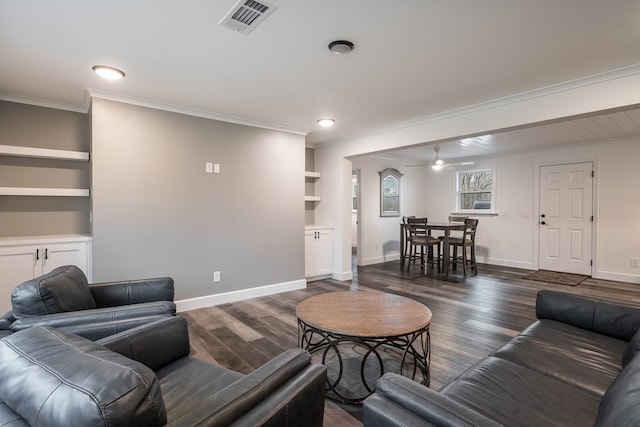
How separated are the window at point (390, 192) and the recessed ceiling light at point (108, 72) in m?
5.35

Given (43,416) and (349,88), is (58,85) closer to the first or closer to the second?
Result: (349,88)

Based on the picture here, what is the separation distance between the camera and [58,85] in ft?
9.93

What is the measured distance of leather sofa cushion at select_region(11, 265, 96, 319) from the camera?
1665 mm

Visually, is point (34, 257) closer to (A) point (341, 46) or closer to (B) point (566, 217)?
(A) point (341, 46)

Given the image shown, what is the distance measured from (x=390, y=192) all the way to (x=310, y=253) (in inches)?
120

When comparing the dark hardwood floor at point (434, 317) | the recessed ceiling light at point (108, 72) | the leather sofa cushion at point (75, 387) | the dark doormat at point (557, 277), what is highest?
the recessed ceiling light at point (108, 72)

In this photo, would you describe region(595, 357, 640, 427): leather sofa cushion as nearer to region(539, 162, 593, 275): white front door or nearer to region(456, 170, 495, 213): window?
region(539, 162, 593, 275): white front door

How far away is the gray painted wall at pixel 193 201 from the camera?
3299 millimetres

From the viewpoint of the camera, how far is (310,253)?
17.1ft

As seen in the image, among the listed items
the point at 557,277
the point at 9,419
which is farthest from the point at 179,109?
the point at 557,277

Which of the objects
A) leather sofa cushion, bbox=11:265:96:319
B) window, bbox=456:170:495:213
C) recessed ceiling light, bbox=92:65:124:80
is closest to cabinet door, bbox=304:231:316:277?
recessed ceiling light, bbox=92:65:124:80

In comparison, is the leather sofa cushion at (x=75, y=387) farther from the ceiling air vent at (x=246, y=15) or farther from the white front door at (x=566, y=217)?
the white front door at (x=566, y=217)

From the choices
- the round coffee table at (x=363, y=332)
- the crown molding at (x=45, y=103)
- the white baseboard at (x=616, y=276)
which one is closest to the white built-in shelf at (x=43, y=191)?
the crown molding at (x=45, y=103)

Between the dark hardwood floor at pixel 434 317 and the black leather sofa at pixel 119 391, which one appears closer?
the black leather sofa at pixel 119 391
